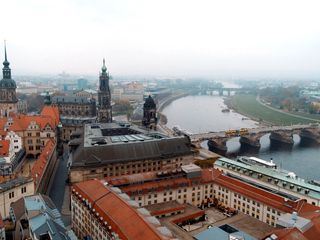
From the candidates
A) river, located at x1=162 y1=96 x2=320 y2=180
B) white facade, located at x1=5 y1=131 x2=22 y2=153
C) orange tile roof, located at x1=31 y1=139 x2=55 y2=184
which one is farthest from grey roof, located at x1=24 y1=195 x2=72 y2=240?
river, located at x1=162 y1=96 x2=320 y2=180

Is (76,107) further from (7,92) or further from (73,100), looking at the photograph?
(7,92)

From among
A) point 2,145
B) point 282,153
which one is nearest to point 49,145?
point 2,145

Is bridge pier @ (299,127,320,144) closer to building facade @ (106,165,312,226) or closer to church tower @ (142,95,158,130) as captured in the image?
church tower @ (142,95,158,130)

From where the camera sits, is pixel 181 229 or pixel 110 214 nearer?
pixel 110 214

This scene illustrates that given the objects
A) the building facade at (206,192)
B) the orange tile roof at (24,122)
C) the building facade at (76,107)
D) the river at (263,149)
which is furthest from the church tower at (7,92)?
the river at (263,149)

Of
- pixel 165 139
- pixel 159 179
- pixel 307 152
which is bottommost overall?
pixel 307 152

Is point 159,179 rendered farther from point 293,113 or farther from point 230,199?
point 293,113
